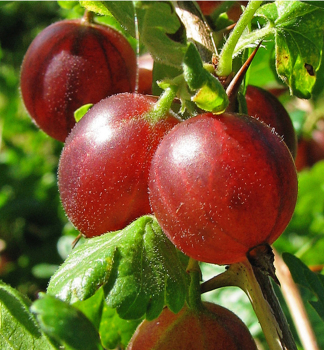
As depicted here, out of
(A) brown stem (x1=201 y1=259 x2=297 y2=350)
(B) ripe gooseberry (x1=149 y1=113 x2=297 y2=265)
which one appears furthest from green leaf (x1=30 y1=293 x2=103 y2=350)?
(A) brown stem (x1=201 y1=259 x2=297 y2=350)

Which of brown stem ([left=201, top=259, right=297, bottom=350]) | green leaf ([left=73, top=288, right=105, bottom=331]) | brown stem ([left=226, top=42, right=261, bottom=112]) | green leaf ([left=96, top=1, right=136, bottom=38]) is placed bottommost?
green leaf ([left=73, top=288, right=105, bottom=331])

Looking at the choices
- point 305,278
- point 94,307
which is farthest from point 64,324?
point 305,278

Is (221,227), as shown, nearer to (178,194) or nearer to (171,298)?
(178,194)

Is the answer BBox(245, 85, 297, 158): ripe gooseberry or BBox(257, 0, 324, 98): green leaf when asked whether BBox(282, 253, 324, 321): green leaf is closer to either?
BBox(245, 85, 297, 158): ripe gooseberry

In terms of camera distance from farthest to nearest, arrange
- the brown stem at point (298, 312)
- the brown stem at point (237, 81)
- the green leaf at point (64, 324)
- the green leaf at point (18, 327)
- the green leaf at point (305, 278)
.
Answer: the brown stem at point (298, 312) < the green leaf at point (305, 278) < the green leaf at point (18, 327) < the brown stem at point (237, 81) < the green leaf at point (64, 324)

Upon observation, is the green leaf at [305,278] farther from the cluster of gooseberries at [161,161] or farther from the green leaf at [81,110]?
the green leaf at [81,110]

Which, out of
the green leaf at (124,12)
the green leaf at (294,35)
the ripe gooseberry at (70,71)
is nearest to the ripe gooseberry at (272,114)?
the green leaf at (294,35)
